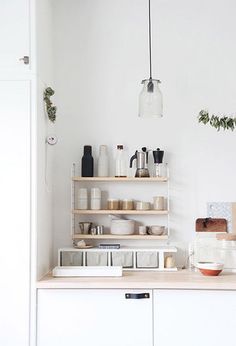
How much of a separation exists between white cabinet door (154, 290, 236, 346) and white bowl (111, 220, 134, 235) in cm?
62

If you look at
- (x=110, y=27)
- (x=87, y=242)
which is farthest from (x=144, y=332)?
(x=110, y=27)

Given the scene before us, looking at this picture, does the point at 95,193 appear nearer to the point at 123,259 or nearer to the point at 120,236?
the point at 120,236

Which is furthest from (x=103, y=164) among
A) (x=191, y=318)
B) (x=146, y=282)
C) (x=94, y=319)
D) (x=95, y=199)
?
(x=191, y=318)

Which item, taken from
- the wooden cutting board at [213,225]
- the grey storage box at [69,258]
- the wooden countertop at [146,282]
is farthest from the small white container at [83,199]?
the wooden cutting board at [213,225]

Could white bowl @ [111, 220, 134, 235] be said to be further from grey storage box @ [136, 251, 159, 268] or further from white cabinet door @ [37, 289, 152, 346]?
white cabinet door @ [37, 289, 152, 346]

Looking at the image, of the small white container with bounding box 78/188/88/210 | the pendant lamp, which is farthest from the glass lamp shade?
the small white container with bounding box 78/188/88/210

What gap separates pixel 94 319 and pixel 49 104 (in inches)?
52.1

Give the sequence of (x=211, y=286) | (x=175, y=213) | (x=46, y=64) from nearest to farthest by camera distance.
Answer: (x=211, y=286)
(x=46, y=64)
(x=175, y=213)

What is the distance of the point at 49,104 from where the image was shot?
2.83 m

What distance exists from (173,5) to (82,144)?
1.17 metres

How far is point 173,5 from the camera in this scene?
3156 mm

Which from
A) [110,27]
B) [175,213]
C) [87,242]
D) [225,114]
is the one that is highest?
[110,27]

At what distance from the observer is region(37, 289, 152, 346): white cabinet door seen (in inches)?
96.6

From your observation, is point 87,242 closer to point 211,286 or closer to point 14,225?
point 14,225
